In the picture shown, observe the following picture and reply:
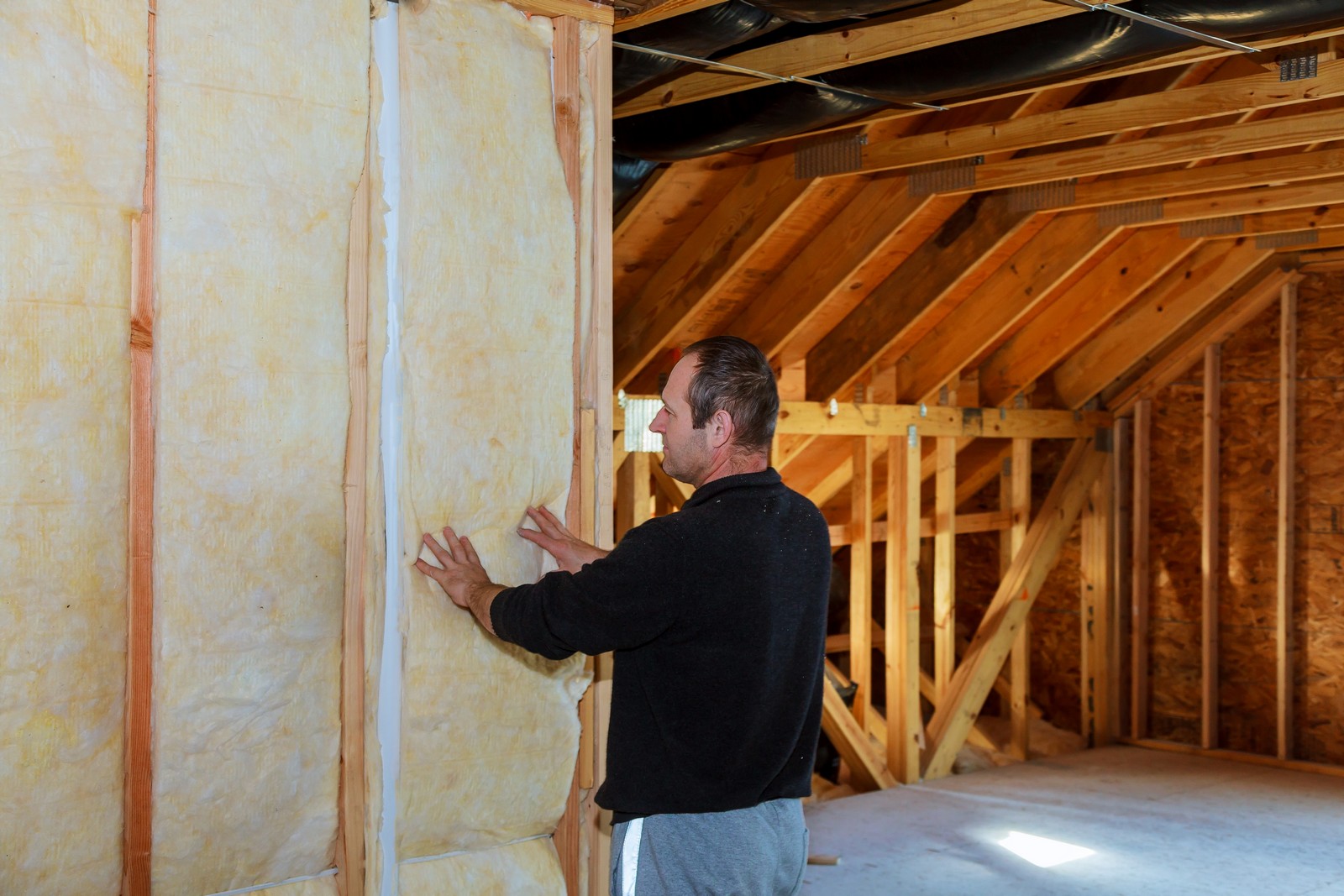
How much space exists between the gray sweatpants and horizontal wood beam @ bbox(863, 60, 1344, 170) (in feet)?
9.24

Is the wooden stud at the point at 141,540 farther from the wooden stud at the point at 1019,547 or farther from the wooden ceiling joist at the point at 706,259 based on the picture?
the wooden stud at the point at 1019,547

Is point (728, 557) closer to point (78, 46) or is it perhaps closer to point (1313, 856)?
point (78, 46)

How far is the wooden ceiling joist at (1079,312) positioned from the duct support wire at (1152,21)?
3.43m

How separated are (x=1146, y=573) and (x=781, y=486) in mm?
6330

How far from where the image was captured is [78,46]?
171 centimetres

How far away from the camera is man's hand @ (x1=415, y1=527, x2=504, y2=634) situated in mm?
2012

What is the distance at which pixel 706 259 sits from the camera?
16.7 feet

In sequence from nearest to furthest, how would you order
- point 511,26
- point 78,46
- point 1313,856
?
point 78,46, point 511,26, point 1313,856

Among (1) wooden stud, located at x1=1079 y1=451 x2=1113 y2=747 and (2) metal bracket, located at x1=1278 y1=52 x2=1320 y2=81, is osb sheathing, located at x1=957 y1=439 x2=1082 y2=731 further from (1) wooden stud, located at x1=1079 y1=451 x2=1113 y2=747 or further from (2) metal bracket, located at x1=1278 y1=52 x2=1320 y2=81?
(2) metal bracket, located at x1=1278 y1=52 x2=1320 y2=81

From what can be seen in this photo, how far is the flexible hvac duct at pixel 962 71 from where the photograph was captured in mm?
2826

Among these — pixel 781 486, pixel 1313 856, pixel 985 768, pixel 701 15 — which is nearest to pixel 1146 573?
pixel 985 768

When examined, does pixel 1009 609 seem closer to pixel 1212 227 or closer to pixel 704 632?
pixel 1212 227

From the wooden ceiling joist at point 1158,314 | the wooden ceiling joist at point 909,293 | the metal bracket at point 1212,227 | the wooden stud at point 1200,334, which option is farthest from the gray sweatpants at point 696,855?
the wooden stud at point 1200,334

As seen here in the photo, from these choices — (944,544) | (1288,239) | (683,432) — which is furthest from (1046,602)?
(683,432)
